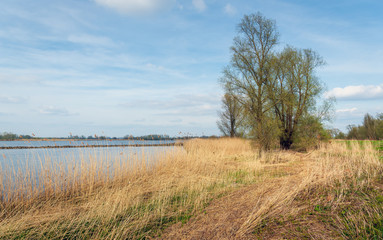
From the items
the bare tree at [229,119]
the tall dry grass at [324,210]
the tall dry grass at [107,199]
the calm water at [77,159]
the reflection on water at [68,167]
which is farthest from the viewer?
the bare tree at [229,119]

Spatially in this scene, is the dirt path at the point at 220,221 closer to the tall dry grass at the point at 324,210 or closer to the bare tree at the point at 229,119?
the tall dry grass at the point at 324,210

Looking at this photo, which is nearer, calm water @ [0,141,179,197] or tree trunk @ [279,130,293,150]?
calm water @ [0,141,179,197]

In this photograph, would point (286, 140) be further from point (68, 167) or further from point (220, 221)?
point (220, 221)

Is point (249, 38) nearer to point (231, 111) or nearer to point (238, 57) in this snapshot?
point (238, 57)

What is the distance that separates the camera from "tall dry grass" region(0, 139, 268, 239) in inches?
167

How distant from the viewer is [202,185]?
21.9 ft

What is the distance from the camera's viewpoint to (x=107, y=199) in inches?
221

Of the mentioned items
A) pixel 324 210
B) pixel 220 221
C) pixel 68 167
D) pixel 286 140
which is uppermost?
pixel 286 140

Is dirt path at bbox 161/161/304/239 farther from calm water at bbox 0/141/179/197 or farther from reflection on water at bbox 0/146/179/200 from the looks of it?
calm water at bbox 0/141/179/197

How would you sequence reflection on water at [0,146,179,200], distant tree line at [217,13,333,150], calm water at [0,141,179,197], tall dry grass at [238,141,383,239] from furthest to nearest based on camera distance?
distant tree line at [217,13,333,150]
calm water at [0,141,179,197]
reflection on water at [0,146,179,200]
tall dry grass at [238,141,383,239]

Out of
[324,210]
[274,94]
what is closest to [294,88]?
[274,94]

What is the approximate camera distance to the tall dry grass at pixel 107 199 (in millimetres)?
4250

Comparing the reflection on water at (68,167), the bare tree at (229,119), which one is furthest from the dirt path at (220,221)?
the bare tree at (229,119)

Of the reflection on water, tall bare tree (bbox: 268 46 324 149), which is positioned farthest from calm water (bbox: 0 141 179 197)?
tall bare tree (bbox: 268 46 324 149)
